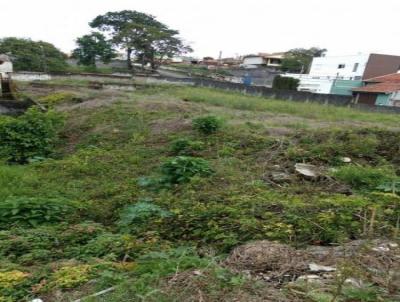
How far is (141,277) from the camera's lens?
99.7 inches

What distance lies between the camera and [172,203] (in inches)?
175

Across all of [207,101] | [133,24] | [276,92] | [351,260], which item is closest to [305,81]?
[276,92]

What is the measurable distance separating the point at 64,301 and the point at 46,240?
3.99 ft

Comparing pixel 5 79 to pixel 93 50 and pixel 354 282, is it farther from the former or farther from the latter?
pixel 93 50

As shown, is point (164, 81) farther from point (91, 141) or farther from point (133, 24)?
point (91, 141)

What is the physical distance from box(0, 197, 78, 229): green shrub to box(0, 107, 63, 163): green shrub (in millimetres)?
3437

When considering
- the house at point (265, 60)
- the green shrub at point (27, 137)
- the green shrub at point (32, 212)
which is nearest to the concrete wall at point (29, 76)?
the green shrub at point (27, 137)

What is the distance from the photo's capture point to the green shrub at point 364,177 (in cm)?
504

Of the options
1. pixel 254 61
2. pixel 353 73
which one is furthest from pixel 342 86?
pixel 254 61

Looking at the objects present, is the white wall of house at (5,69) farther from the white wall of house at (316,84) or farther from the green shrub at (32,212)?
the white wall of house at (316,84)

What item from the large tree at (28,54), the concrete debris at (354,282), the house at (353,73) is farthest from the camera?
the house at (353,73)

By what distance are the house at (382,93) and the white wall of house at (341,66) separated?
5.40 meters

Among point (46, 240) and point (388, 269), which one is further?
point (46, 240)

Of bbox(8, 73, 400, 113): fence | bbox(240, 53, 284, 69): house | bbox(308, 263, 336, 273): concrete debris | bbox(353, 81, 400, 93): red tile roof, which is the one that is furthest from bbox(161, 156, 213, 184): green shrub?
bbox(240, 53, 284, 69): house
